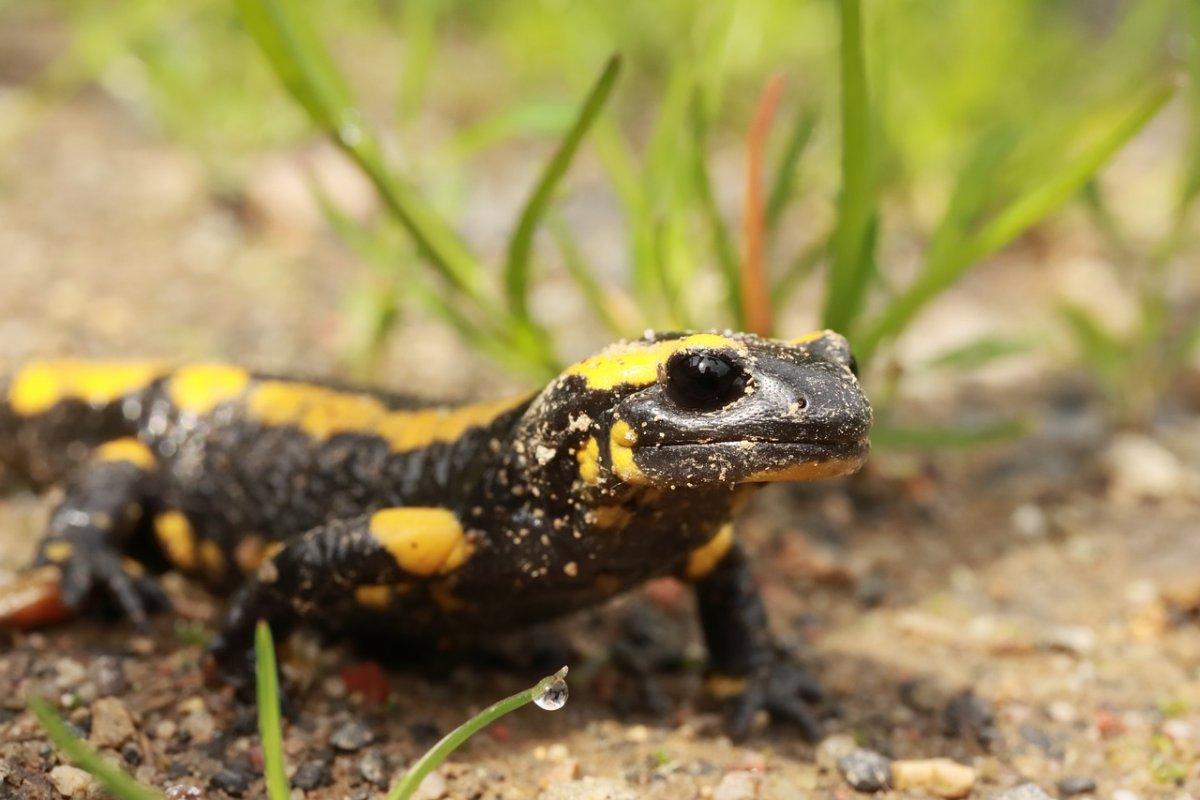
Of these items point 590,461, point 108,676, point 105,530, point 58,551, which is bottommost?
point 108,676

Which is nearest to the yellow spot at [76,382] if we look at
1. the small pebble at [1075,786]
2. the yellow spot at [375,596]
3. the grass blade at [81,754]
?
the yellow spot at [375,596]

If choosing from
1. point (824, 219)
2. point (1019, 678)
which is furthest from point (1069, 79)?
point (1019, 678)

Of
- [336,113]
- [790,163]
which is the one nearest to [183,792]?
[336,113]

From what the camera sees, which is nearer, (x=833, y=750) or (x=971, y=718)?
(x=833, y=750)

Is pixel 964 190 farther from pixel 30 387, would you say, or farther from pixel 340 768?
pixel 30 387

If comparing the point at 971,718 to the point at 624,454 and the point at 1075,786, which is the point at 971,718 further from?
the point at 624,454

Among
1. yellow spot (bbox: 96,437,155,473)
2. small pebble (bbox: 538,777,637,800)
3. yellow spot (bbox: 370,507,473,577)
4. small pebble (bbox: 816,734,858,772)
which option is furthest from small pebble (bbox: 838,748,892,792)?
yellow spot (bbox: 96,437,155,473)

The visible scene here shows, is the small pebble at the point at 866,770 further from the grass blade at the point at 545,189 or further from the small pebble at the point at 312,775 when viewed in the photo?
the grass blade at the point at 545,189

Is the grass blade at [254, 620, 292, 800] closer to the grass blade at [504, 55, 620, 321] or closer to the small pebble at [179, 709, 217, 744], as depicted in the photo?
the small pebble at [179, 709, 217, 744]
